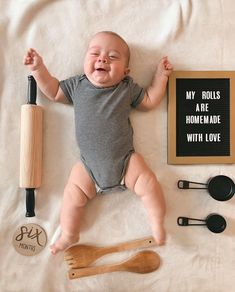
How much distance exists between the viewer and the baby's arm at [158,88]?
113cm

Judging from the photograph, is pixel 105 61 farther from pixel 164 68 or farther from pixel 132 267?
pixel 132 267

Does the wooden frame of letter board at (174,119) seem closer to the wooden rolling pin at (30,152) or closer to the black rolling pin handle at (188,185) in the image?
the black rolling pin handle at (188,185)

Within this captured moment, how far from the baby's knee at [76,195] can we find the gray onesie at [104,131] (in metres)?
0.05

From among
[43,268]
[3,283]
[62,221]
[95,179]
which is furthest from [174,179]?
[3,283]

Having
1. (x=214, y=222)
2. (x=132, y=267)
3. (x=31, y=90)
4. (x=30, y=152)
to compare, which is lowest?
(x=132, y=267)

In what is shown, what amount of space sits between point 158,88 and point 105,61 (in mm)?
168

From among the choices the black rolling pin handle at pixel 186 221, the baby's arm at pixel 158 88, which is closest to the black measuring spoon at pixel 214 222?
the black rolling pin handle at pixel 186 221

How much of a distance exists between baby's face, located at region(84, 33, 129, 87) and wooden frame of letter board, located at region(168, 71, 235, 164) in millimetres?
158

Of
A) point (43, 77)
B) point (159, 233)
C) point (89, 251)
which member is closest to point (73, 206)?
point (89, 251)

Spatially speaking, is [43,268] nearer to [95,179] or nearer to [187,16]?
[95,179]

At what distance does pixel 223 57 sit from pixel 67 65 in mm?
451

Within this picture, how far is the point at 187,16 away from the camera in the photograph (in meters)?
1.18

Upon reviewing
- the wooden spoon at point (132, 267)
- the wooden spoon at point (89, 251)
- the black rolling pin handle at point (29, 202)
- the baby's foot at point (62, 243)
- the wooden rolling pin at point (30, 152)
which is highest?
the wooden rolling pin at point (30, 152)

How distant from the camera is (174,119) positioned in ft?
3.77
